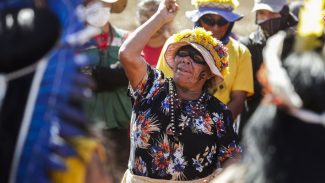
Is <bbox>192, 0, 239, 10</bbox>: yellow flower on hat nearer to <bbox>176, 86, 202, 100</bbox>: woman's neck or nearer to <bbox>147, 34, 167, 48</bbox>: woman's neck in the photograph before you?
<bbox>147, 34, 167, 48</bbox>: woman's neck

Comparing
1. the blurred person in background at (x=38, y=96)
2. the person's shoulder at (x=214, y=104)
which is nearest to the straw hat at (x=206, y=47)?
the person's shoulder at (x=214, y=104)

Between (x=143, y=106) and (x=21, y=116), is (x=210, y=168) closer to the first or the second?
(x=143, y=106)

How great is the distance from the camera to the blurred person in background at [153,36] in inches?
267

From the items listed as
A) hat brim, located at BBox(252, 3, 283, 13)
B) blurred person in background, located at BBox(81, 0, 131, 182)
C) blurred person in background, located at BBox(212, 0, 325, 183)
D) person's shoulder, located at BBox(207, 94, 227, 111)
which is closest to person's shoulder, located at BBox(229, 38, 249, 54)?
hat brim, located at BBox(252, 3, 283, 13)

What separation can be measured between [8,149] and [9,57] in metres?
0.27

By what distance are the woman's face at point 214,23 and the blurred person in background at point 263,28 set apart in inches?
16.2

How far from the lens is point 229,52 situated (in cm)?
644

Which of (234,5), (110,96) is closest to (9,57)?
(110,96)

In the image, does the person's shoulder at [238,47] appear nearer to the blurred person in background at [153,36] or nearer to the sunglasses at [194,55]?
the blurred person in background at [153,36]

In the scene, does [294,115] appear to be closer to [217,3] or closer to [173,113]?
[173,113]

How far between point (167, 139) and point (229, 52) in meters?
1.68

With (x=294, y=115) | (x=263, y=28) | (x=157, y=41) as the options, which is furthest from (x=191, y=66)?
(x=294, y=115)

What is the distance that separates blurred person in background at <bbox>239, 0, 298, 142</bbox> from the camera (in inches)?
268

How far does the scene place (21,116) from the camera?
8.40 ft
